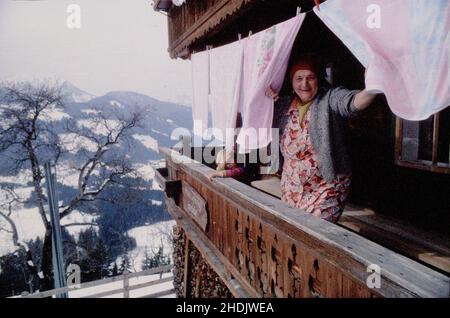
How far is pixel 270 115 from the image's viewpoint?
418 centimetres

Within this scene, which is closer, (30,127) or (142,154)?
(30,127)

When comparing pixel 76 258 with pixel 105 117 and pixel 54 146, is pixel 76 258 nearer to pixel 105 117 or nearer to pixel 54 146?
pixel 54 146

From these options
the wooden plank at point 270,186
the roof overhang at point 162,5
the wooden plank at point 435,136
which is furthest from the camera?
the roof overhang at point 162,5

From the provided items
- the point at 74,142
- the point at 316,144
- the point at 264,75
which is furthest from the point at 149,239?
the point at 316,144

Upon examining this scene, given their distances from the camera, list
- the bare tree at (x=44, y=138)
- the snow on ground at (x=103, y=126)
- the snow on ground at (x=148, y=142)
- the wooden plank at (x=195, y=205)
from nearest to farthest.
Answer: the wooden plank at (x=195, y=205), the bare tree at (x=44, y=138), the snow on ground at (x=103, y=126), the snow on ground at (x=148, y=142)

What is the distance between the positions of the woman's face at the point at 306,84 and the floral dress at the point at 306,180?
0.20m

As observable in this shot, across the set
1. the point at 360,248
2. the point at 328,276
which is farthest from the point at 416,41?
the point at 328,276

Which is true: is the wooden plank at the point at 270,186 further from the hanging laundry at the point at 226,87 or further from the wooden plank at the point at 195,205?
the hanging laundry at the point at 226,87

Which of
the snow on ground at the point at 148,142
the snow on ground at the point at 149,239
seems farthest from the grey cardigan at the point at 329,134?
the snow on ground at the point at 148,142

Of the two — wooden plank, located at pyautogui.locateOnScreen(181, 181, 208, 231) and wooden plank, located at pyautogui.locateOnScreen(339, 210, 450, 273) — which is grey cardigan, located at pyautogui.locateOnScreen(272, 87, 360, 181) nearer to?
wooden plank, located at pyautogui.locateOnScreen(339, 210, 450, 273)

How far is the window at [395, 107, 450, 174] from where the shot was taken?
384cm

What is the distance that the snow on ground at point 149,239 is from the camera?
1566 inches

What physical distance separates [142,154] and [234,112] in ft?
195

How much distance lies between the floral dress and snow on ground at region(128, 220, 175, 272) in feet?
120
